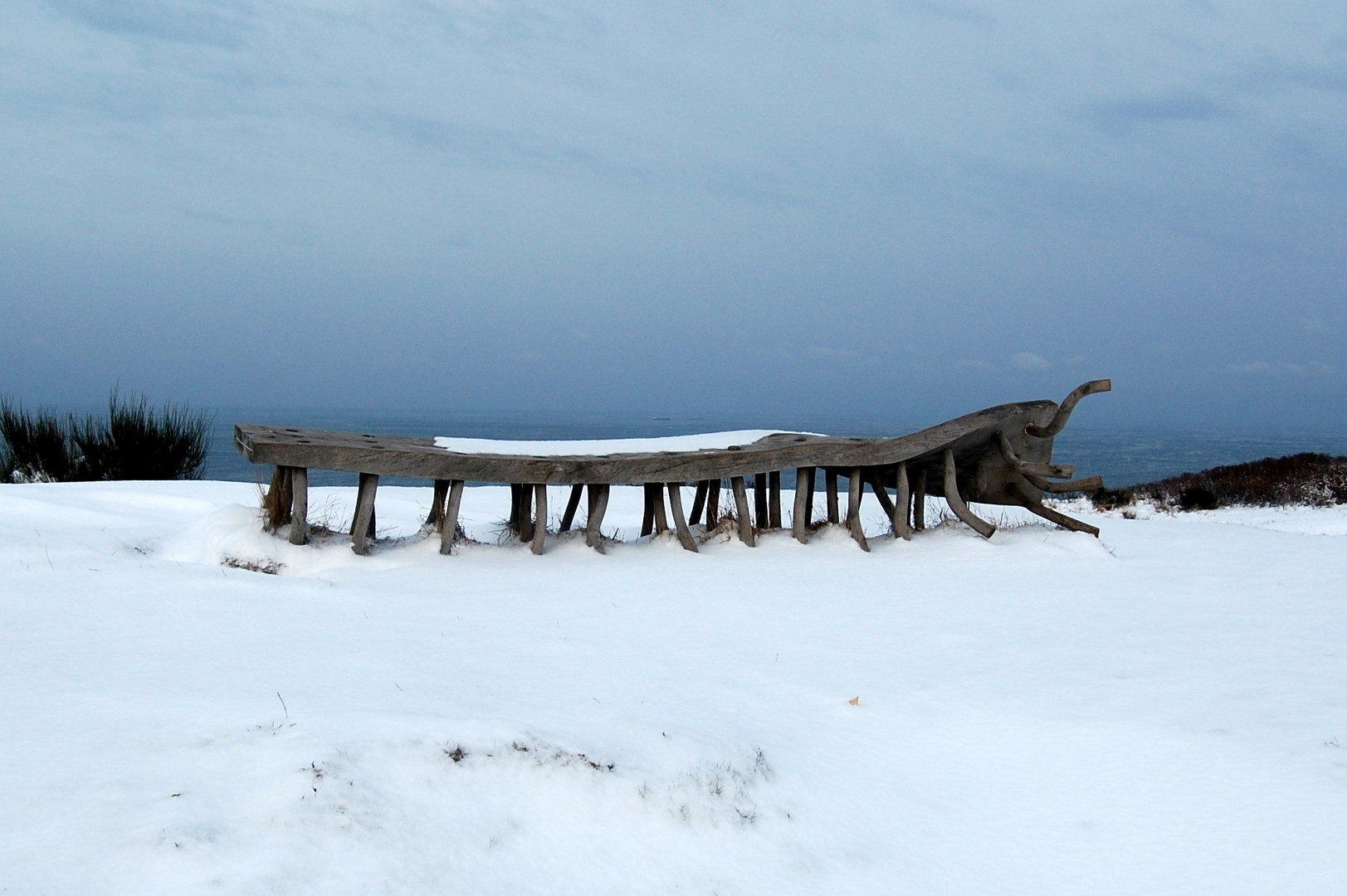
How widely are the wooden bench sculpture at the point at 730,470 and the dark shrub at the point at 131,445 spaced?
7.70 m

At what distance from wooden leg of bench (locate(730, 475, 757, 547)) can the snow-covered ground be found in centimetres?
73

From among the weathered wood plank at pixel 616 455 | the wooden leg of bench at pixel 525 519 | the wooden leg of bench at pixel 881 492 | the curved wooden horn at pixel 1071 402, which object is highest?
the curved wooden horn at pixel 1071 402

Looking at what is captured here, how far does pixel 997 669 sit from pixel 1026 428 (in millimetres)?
3572

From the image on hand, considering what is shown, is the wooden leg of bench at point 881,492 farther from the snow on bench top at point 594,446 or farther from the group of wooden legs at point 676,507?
the snow on bench top at point 594,446

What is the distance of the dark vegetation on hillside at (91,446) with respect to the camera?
45.0ft

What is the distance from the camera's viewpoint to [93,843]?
255cm

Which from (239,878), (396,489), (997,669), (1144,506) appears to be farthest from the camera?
(1144,506)

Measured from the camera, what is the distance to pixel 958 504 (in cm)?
774

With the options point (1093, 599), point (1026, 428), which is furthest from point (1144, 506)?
point (1093, 599)

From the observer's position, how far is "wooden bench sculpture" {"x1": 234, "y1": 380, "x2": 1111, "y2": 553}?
6.81m

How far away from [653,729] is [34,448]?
13467 millimetres

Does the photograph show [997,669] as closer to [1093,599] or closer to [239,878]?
[1093,599]

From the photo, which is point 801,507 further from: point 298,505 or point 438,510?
point 298,505

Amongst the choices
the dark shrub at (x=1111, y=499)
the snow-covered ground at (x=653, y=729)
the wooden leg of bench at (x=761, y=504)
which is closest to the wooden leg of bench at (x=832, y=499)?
the wooden leg of bench at (x=761, y=504)
